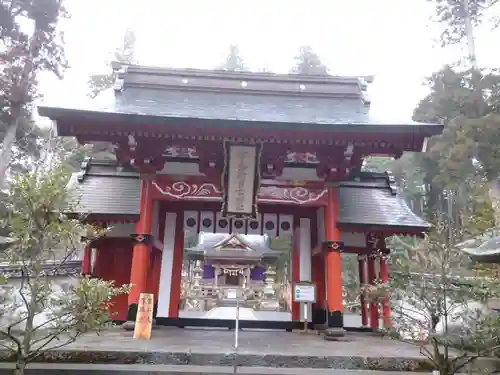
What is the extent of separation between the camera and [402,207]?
11.0 m

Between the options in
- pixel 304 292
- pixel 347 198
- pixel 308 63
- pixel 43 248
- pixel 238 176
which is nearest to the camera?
pixel 43 248

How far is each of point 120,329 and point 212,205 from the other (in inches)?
153

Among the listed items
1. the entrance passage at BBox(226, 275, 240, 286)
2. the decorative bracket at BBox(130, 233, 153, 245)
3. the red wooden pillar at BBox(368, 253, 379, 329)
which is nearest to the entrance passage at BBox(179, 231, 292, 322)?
the entrance passage at BBox(226, 275, 240, 286)

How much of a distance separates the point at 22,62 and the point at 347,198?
63.2 feet

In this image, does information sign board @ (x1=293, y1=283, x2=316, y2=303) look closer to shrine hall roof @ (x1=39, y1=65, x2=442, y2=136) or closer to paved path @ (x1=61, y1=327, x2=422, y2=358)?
paved path @ (x1=61, y1=327, x2=422, y2=358)

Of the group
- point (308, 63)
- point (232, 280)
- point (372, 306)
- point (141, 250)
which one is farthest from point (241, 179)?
point (308, 63)

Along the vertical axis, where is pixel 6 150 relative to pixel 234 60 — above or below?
below

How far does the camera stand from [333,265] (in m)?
9.34

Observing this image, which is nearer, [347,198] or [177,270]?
[347,198]

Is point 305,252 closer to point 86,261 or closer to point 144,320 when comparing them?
point 144,320

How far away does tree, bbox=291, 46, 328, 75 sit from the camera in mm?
40594

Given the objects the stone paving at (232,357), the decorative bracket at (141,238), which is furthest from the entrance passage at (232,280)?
the stone paving at (232,357)

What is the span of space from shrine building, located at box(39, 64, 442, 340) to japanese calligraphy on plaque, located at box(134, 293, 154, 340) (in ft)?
2.18

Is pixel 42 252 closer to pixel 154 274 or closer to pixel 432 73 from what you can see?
pixel 154 274
